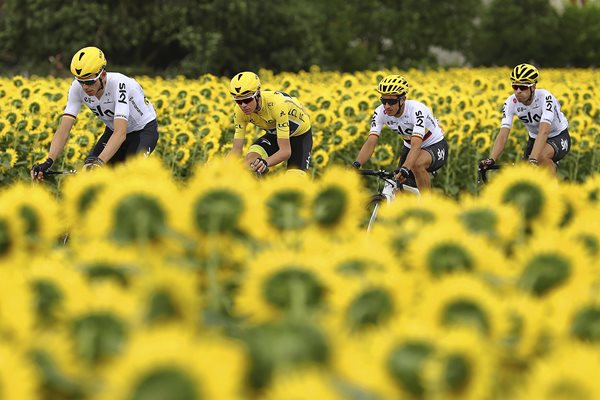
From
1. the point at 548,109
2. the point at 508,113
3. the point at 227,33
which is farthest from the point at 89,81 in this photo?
the point at 227,33

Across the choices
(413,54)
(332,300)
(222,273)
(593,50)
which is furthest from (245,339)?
(593,50)

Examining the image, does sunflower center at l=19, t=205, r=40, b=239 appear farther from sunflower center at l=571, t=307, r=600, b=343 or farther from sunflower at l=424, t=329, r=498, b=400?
sunflower center at l=571, t=307, r=600, b=343

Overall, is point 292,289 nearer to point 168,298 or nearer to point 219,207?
point 168,298

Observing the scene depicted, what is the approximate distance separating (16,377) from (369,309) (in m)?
0.81

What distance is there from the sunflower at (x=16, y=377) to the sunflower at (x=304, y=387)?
0.43m

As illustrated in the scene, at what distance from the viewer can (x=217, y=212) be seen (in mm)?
2580

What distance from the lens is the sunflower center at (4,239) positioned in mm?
2732

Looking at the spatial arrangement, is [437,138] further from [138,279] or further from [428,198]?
[138,279]

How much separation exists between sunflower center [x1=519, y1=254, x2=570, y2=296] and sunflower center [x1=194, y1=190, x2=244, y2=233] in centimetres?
71

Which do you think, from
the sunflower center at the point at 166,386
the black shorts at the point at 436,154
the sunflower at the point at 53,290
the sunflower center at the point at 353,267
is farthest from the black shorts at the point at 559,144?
the sunflower center at the point at 166,386

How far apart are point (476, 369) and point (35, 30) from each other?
32761mm

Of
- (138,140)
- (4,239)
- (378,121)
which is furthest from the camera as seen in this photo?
(378,121)

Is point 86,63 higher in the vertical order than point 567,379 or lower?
higher

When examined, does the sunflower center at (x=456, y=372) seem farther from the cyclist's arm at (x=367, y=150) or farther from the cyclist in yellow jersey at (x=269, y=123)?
the cyclist's arm at (x=367, y=150)
